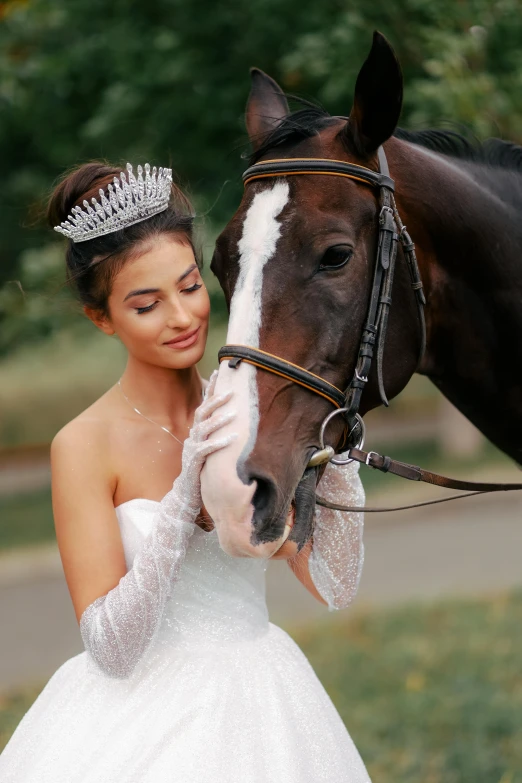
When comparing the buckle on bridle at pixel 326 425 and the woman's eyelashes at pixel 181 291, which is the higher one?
the woman's eyelashes at pixel 181 291

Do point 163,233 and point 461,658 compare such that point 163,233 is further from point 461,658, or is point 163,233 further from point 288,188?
point 461,658

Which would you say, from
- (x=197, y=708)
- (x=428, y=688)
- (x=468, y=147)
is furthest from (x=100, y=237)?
(x=428, y=688)

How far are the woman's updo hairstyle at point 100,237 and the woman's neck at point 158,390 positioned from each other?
0.61ft

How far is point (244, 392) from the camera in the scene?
2.00 m

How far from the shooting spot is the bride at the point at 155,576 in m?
2.20

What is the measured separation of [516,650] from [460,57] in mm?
3831

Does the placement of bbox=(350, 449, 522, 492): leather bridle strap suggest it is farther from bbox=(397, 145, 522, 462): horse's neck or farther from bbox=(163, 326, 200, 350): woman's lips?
bbox=(163, 326, 200, 350): woman's lips

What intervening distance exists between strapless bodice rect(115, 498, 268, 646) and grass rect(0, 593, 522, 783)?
6.93ft

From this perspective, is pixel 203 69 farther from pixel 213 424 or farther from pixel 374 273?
pixel 213 424

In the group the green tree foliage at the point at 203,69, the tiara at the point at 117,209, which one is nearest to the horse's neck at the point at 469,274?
the tiara at the point at 117,209

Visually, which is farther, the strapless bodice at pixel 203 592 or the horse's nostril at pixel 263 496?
the strapless bodice at pixel 203 592

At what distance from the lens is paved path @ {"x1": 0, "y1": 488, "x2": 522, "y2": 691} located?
6.38 m

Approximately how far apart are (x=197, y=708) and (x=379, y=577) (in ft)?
18.9

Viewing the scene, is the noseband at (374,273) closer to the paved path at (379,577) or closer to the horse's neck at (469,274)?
the horse's neck at (469,274)
